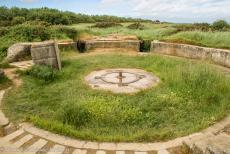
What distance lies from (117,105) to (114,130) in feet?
3.50

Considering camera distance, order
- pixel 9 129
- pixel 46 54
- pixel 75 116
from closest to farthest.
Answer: pixel 9 129, pixel 75 116, pixel 46 54

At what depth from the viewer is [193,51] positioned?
35.3ft

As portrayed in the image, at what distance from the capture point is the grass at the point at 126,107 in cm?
502

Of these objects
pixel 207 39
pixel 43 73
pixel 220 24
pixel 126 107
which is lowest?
pixel 126 107

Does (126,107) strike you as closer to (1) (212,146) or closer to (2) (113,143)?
(2) (113,143)

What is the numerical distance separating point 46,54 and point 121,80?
3212mm

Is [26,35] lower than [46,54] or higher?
higher

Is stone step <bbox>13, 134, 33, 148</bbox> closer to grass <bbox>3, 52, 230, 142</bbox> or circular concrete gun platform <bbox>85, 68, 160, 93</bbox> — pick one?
grass <bbox>3, 52, 230, 142</bbox>

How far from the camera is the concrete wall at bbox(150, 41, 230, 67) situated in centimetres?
948

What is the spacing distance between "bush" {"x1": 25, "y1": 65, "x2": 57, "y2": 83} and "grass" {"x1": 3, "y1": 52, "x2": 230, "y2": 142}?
0.19 m

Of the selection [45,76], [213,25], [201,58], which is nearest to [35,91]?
[45,76]

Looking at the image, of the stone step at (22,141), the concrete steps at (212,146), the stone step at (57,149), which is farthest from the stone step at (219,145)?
the stone step at (22,141)

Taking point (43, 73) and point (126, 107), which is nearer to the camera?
point (126, 107)

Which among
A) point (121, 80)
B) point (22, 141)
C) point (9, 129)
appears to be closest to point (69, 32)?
point (121, 80)
